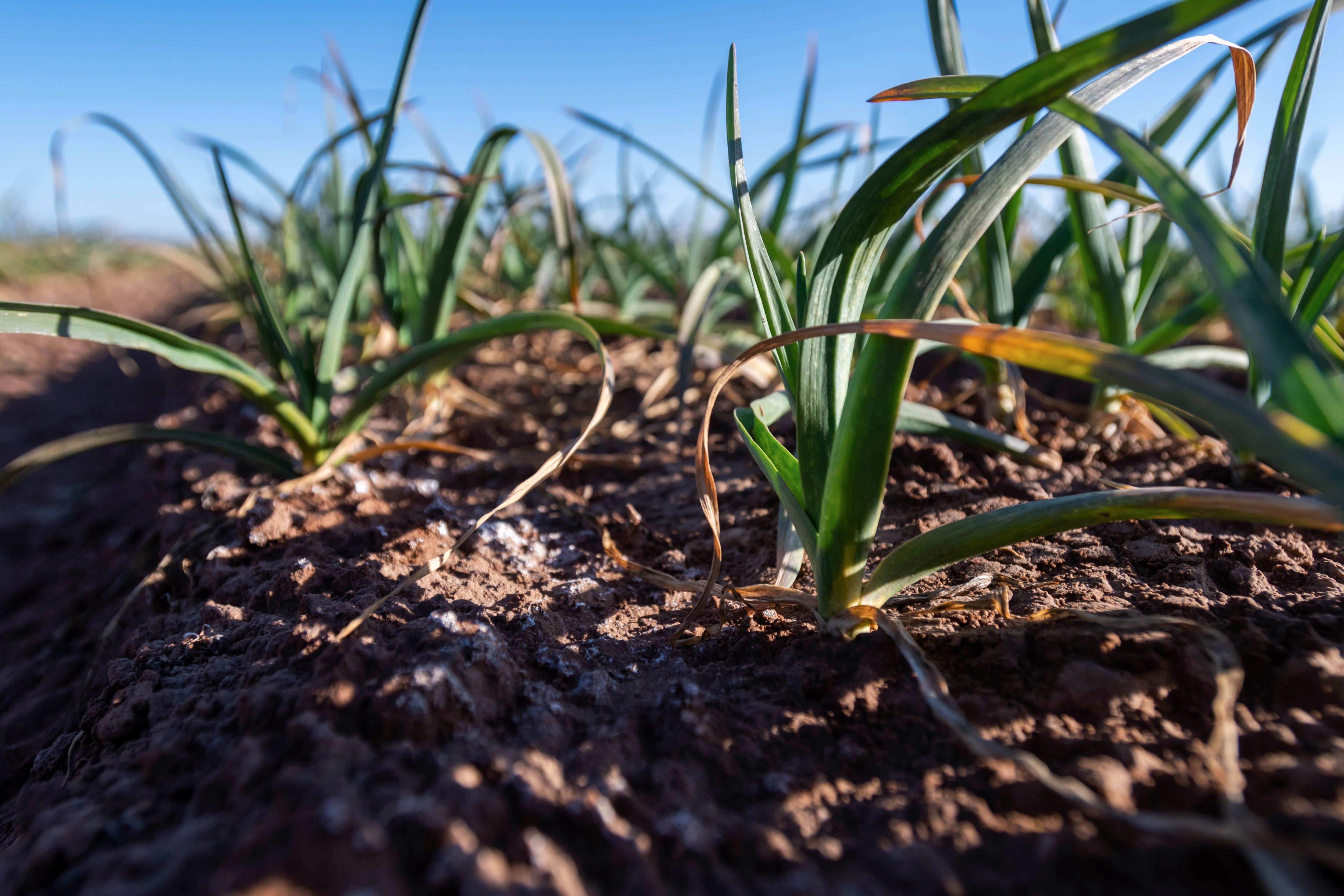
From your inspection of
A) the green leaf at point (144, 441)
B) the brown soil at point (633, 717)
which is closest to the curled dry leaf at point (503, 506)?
the brown soil at point (633, 717)

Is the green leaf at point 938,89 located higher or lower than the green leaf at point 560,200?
higher

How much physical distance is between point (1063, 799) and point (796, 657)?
9.2 inches

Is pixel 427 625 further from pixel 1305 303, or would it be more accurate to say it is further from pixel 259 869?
pixel 1305 303

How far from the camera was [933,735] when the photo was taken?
0.51m

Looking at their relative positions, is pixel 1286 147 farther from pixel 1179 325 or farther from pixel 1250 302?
pixel 1250 302

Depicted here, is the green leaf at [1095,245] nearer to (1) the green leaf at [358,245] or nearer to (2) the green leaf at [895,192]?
(2) the green leaf at [895,192]

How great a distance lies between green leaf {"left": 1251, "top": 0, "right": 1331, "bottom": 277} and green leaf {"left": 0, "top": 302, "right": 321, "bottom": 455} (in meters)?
1.32

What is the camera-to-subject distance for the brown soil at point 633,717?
1.33 feet

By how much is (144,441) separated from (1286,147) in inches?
59.4

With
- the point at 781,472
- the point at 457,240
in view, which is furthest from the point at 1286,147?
the point at 457,240

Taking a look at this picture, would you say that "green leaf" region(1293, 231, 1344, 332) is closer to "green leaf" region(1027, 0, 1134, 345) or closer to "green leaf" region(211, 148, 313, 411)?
"green leaf" region(1027, 0, 1134, 345)

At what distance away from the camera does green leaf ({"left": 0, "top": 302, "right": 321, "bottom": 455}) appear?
2.55 ft

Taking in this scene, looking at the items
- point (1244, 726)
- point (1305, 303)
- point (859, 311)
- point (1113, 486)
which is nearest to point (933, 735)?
point (1244, 726)

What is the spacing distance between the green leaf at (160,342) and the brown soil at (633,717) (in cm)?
17
